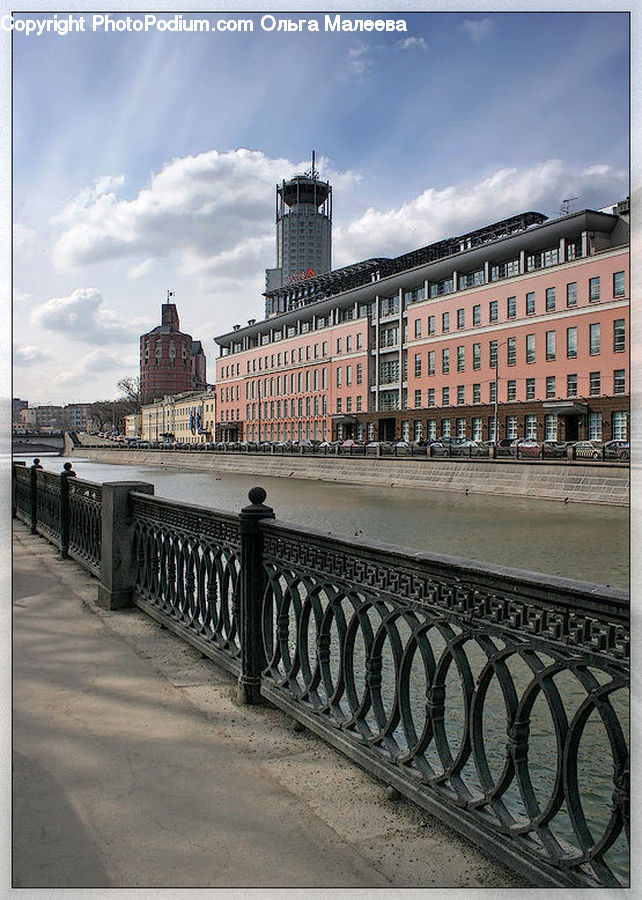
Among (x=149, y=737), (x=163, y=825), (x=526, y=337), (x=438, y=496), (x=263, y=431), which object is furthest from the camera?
(x=263, y=431)

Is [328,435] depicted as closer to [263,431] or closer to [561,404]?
[263,431]

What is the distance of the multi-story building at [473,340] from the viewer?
44784 mm

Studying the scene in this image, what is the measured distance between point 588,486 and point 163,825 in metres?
28.8

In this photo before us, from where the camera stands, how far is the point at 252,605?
4262 mm

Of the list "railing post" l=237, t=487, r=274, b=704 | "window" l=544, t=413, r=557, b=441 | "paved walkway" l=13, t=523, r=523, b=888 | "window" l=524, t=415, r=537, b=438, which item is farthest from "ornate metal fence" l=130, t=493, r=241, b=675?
"window" l=524, t=415, r=537, b=438

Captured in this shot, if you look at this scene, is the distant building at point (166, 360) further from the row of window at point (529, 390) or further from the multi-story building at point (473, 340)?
the row of window at point (529, 390)

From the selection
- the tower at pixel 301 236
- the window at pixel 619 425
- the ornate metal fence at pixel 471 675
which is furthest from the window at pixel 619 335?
the tower at pixel 301 236

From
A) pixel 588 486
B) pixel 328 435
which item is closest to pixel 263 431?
pixel 328 435

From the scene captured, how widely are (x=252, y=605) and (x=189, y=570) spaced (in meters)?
1.34

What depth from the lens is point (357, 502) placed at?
31016 mm

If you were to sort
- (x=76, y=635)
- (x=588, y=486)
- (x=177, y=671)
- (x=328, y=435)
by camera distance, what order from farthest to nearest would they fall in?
1. (x=328, y=435)
2. (x=588, y=486)
3. (x=76, y=635)
4. (x=177, y=671)

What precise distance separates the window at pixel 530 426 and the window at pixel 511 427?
994 millimetres

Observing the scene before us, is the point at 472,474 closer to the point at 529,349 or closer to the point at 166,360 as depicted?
the point at 529,349

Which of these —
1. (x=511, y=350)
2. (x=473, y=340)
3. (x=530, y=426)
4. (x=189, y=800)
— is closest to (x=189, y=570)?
(x=189, y=800)
